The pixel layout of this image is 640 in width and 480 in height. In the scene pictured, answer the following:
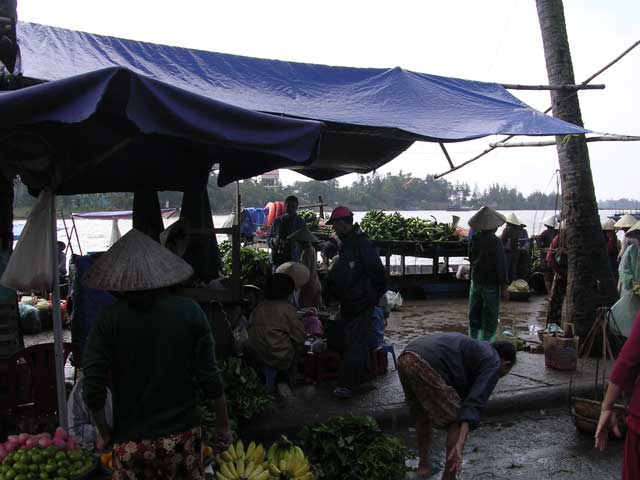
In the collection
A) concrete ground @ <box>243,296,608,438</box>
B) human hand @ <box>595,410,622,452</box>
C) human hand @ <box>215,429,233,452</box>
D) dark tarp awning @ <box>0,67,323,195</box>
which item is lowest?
concrete ground @ <box>243,296,608,438</box>

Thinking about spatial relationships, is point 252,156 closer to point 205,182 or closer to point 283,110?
point 283,110

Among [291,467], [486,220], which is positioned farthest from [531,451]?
[486,220]

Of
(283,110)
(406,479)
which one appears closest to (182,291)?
(283,110)

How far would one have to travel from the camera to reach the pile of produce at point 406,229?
13969 mm

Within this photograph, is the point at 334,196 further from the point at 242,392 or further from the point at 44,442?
the point at 44,442

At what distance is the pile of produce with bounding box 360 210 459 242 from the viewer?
1397 centimetres

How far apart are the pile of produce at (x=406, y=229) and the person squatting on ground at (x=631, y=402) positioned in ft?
35.4

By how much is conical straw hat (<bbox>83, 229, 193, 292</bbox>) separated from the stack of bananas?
134 cm

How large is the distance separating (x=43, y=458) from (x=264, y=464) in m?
1.29

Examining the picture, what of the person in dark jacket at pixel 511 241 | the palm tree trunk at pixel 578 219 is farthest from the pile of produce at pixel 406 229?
the palm tree trunk at pixel 578 219

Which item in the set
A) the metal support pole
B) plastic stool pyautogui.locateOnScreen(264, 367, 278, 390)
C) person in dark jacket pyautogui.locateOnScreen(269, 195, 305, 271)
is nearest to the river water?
person in dark jacket pyautogui.locateOnScreen(269, 195, 305, 271)

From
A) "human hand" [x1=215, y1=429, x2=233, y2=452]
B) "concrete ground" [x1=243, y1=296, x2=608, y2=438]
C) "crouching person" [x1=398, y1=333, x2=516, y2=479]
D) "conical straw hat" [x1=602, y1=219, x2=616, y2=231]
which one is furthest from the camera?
"conical straw hat" [x1=602, y1=219, x2=616, y2=231]

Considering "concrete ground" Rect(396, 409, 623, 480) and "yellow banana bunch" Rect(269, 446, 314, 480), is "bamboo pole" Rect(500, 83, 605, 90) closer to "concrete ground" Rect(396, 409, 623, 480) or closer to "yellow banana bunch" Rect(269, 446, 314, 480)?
"concrete ground" Rect(396, 409, 623, 480)

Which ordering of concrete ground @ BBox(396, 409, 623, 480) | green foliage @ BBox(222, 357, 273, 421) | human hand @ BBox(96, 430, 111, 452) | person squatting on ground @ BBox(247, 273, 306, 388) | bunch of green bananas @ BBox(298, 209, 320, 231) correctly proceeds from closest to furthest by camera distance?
human hand @ BBox(96, 430, 111, 452) < concrete ground @ BBox(396, 409, 623, 480) < green foliage @ BBox(222, 357, 273, 421) < person squatting on ground @ BBox(247, 273, 306, 388) < bunch of green bananas @ BBox(298, 209, 320, 231)
